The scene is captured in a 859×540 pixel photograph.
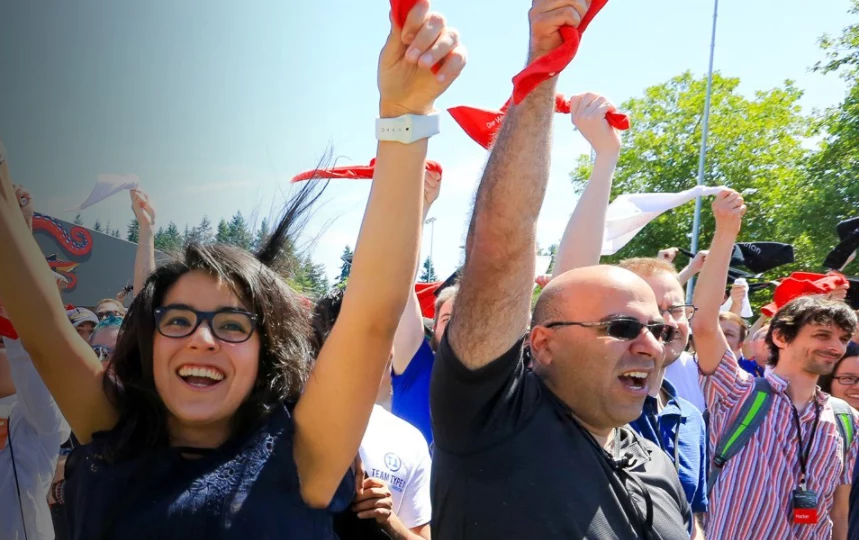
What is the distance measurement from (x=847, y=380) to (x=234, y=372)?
3.97m

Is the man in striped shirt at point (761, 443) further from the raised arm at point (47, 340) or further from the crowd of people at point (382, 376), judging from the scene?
the raised arm at point (47, 340)

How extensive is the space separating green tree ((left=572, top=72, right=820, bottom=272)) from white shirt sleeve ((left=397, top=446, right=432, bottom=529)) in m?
21.7

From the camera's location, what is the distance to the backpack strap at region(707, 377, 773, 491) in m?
3.35

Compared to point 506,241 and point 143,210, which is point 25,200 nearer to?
point 143,210

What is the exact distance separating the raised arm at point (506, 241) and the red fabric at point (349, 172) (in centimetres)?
31

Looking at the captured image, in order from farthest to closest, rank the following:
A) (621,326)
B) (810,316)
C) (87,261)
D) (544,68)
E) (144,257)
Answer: (87,261), (810,316), (144,257), (621,326), (544,68)

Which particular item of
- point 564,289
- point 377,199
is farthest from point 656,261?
point 377,199

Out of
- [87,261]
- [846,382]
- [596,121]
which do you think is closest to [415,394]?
[596,121]

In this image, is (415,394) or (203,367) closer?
(203,367)

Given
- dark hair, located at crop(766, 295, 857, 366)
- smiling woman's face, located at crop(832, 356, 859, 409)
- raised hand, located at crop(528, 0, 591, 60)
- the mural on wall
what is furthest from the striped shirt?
the mural on wall

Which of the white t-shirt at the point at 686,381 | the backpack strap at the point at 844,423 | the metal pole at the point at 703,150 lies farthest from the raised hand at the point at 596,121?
the metal pole at the point at 703,150

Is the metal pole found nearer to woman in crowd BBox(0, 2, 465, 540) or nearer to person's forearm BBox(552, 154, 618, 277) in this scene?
person's forearm BBox(552, 154, 618, 277)

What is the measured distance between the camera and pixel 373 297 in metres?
1.49

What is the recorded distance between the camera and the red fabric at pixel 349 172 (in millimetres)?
1769
